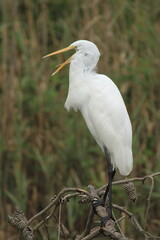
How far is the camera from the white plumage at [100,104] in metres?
2.41

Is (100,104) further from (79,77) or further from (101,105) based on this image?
(79,77)

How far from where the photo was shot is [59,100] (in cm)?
370

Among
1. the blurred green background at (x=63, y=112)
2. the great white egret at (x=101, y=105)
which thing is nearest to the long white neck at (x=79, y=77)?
the great white egret at (x=101, y=105)

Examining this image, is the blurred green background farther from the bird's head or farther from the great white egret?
the bird's head

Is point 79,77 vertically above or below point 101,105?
above

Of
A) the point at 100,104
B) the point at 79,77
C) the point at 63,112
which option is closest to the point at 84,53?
A: the point at 79,77

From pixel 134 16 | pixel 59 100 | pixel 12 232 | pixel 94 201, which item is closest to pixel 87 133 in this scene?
pixel 59 100

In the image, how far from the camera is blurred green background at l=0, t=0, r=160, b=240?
3.45 metres

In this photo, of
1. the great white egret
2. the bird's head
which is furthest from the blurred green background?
the bird's head

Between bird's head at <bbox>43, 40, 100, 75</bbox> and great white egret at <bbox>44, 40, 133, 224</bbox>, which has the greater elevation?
bird's head at <bbox>43, 40, 100, 75</bbox>

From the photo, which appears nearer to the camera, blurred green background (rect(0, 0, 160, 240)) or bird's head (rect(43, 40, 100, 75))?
bird's head (rect(43, 40, 100, 75))

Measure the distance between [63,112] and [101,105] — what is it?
119cm

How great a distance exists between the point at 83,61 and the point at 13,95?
49.5 inches

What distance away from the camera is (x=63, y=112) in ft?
11.9
